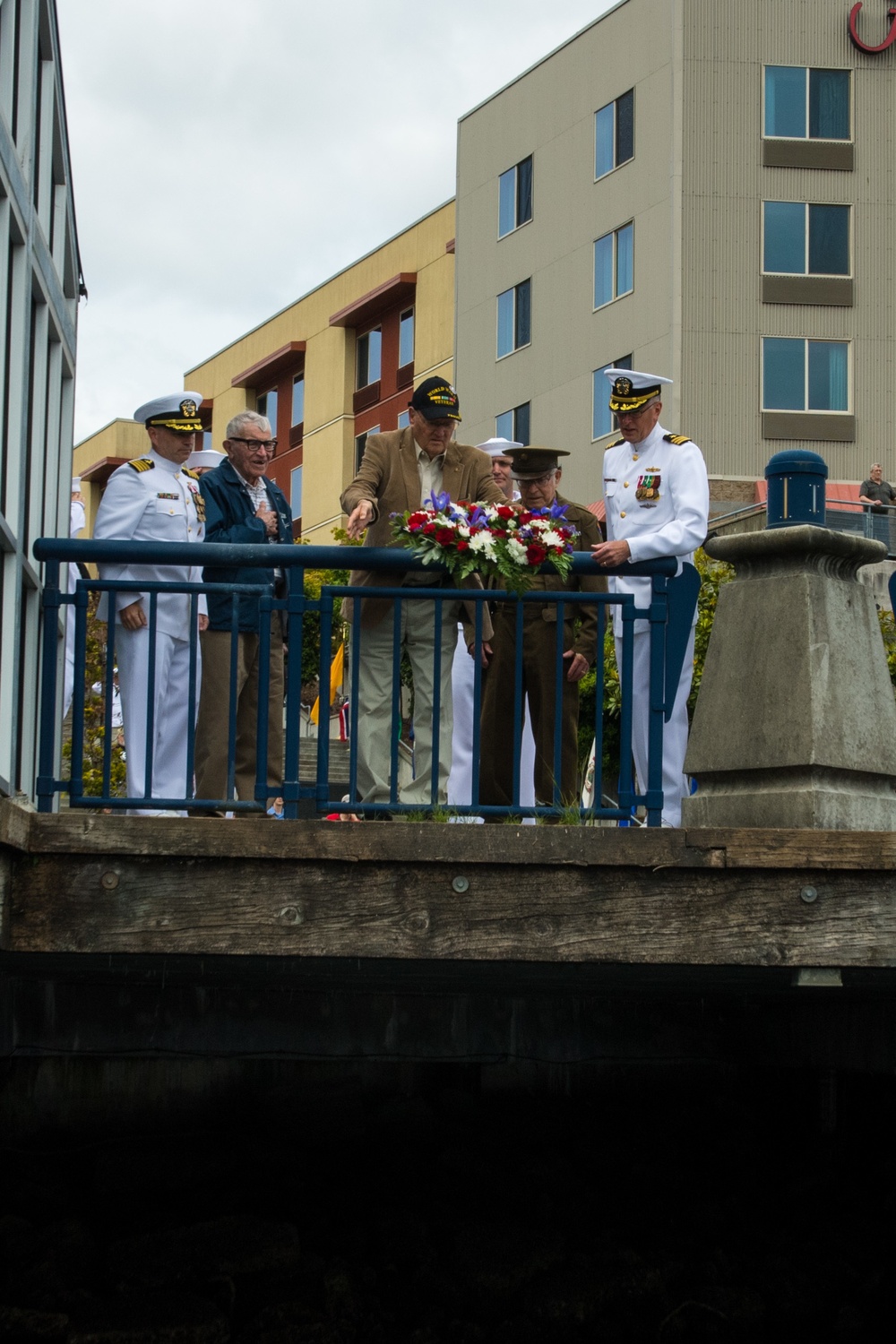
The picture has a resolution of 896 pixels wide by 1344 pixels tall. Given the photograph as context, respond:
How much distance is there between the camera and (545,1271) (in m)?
8.84

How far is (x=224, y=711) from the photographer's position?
809 centimetres

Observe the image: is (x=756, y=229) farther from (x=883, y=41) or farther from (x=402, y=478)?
(x=402, y=478)

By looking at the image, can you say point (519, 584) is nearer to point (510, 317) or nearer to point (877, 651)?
point (877, 651)

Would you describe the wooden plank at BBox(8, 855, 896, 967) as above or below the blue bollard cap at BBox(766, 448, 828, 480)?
below

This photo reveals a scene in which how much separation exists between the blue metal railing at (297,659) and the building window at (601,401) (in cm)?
2952

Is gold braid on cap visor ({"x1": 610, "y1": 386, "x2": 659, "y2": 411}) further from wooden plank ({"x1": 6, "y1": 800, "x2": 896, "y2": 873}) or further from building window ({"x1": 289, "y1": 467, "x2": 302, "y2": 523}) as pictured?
building window ({"x1": 289, "y1": 467, "x2": 302, "y2": 523})

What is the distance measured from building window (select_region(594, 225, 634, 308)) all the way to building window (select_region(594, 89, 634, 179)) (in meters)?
1.33

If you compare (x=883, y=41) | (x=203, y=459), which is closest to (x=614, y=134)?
(x=883, y=41)

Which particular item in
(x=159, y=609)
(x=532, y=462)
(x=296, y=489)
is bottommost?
(x=159, y=609)

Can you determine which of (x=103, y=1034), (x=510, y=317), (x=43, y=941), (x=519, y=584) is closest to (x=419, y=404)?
(x=519, y=584)

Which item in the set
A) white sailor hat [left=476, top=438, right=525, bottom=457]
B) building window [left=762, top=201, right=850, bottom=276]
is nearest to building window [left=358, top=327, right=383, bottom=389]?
building window [left=762, top=201, right=850, bottom=276]

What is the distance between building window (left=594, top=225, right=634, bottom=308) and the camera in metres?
36.7

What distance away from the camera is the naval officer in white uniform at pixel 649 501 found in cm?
773

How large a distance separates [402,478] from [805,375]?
94.1 feet
